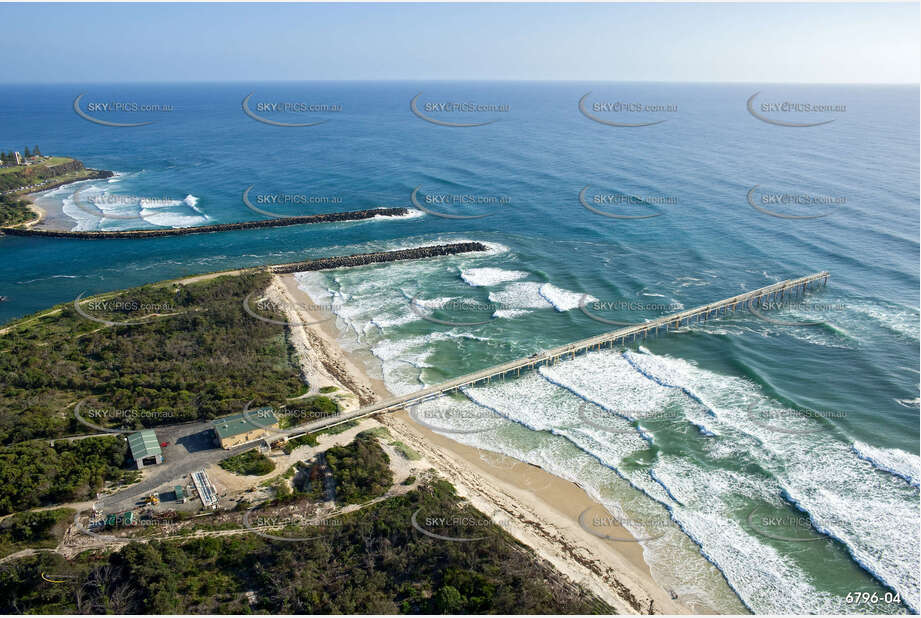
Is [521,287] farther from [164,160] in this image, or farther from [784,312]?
[164,160]

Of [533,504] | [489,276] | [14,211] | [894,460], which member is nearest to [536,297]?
[489,276]

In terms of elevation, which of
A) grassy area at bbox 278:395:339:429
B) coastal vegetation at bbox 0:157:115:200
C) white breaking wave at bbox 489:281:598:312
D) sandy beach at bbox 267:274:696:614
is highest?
coastal vegetation at bbox 0:157:115:200

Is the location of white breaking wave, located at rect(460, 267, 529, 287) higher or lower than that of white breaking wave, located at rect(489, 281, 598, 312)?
higher

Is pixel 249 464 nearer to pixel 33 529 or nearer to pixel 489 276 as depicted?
pixel 33 529

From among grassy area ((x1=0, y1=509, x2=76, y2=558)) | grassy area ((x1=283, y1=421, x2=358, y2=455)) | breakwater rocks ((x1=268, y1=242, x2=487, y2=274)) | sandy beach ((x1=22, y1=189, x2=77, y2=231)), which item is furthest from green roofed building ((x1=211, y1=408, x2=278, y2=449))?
sandy beach ((x1=22, y1=189, x2=77, y2=231))

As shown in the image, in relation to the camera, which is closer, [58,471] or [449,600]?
[449,600]

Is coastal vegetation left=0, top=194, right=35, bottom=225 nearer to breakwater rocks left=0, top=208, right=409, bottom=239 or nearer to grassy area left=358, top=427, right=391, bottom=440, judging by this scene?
breakwater rocks left=0, top=208, right=409, bottom=239
